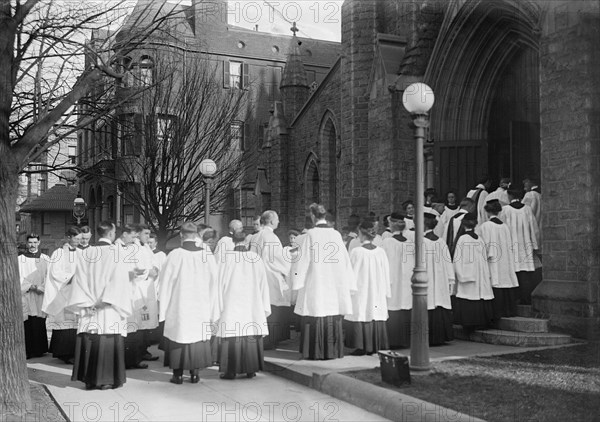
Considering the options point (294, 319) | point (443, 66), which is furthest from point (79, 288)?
point (443, 66)

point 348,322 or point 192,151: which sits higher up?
point 192,151

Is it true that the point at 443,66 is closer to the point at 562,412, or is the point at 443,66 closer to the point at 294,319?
the point at 294,319

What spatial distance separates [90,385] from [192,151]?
1610 cm

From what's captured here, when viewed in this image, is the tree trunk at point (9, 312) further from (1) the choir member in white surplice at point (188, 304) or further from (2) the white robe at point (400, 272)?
(2) the white robe at point (400, 272)

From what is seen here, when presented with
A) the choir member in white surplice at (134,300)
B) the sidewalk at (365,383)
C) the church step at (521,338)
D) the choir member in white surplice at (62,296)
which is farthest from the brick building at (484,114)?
the choir member in white surplice at (62,296)

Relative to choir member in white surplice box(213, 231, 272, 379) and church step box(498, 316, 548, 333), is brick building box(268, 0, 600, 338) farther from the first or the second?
choir member in white surplice box(213, 231, 272, 379)

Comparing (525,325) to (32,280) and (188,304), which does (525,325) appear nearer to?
(188,304)

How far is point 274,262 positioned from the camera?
1111cm

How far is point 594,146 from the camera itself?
10.4 metres

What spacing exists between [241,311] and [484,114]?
9645 millimetres

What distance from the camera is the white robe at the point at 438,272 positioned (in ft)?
35.2

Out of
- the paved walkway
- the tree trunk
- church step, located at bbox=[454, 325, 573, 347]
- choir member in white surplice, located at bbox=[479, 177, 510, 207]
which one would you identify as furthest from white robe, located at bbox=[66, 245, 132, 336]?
choir member in white surplice, located at bbox=[479, 177, 510, 207]

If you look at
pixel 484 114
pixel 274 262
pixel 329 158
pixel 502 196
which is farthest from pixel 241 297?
pixel 329 158

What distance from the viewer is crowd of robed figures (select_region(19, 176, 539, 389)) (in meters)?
8.50
